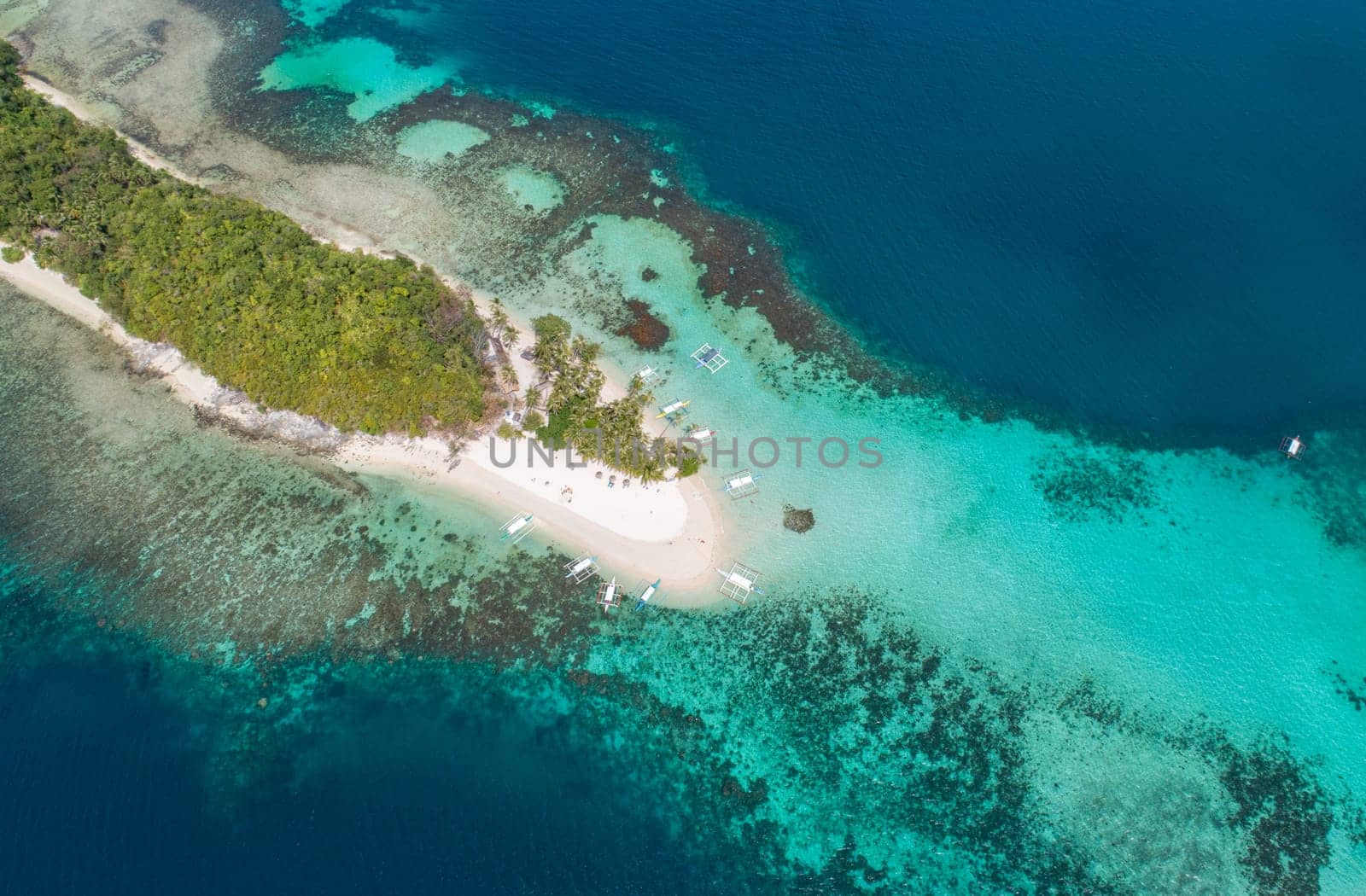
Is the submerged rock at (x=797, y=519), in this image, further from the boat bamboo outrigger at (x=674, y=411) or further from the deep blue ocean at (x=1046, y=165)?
the deep blue ocean at (x=1046, y=165)

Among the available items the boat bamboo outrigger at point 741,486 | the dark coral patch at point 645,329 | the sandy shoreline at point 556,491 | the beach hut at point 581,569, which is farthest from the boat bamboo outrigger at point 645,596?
the dark coral patch at point 645,329

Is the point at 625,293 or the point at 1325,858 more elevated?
the point at 625,293

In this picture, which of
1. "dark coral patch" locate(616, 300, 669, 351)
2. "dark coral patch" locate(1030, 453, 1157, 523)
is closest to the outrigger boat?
"dark coral patch" locate(616, 300, 669, 351)

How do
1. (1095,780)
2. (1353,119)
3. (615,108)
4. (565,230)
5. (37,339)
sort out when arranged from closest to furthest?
(1095,780), (37,339), (565,230), (1353,119), (615,108)

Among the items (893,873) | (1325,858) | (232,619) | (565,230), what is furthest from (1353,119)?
(232,619)

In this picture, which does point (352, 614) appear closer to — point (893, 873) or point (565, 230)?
point (893, 873)
